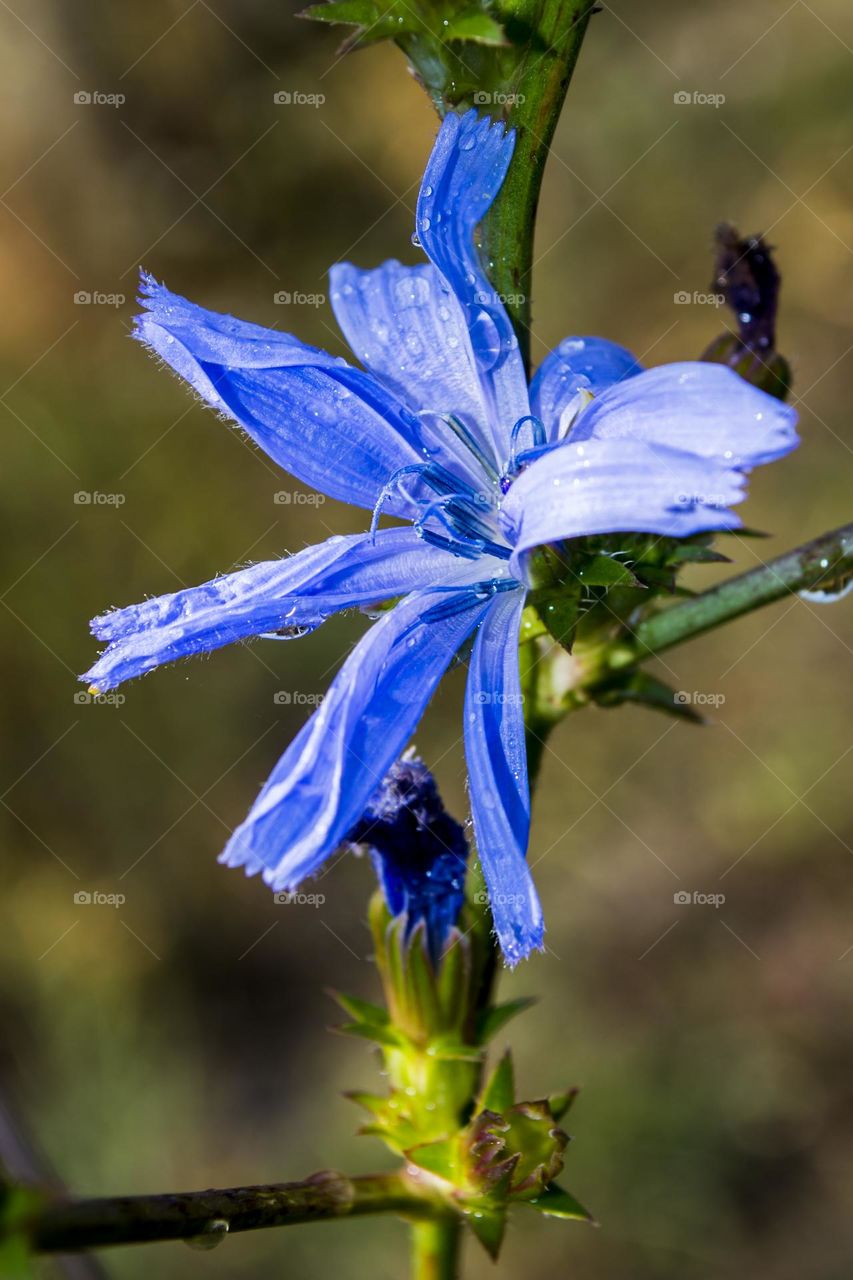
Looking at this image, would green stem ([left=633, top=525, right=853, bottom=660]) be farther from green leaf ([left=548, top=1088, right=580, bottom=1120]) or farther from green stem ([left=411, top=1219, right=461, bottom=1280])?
green stem ([left=411, top=1219, right=461, bottom=1280])

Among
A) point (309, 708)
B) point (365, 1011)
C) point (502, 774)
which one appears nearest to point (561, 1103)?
point (365, 1011)

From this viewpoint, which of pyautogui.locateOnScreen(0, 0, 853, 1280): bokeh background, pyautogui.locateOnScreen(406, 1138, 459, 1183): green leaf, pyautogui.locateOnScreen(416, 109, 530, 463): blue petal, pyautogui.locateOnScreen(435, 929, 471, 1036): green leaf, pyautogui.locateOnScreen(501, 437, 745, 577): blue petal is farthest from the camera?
pyautogui.locateOnScreen(0, 0, 853, 1280): bokeh background

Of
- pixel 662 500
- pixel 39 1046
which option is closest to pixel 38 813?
pixel 39 1046

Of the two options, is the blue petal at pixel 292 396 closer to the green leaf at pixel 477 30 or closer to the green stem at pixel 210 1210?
the green leaf at pixel 477 30

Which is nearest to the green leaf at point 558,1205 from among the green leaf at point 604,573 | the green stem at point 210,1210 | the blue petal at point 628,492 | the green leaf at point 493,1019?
the green stem at point 210,1210

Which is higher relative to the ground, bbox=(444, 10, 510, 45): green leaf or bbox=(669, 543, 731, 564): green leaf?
bbox=(444, 10, 510, 45): green leaf

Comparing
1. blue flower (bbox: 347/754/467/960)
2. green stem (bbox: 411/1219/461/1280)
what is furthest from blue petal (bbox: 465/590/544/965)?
green stem (bbox: 411/1219/461/1280)

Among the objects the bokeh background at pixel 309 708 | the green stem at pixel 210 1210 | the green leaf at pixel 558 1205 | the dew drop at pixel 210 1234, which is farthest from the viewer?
the bokeh background at pixel 309 708

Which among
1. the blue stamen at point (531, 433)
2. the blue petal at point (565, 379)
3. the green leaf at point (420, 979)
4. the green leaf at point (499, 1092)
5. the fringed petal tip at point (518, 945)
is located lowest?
the green leaf at point (499, 1092)
